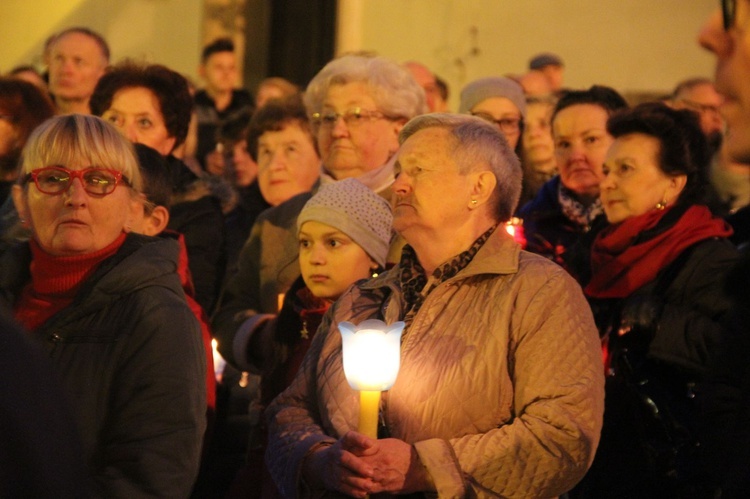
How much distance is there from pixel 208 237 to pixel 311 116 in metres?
0.69

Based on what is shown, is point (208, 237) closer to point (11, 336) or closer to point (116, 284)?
point (116, 284)

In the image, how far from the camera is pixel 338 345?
384cm

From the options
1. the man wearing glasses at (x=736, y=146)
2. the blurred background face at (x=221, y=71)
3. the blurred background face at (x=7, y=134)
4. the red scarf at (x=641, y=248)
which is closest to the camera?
the man wearing glasses at (x=736, y=146)

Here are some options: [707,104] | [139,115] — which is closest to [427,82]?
[707,104]

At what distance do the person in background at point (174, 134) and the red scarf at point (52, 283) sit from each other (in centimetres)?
141

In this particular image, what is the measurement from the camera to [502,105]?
6.36 meters

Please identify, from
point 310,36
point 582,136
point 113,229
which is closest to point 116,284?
point 113,229

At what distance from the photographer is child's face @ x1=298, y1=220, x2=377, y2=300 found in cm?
456

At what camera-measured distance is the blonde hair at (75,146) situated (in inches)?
156

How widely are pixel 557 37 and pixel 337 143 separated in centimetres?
672

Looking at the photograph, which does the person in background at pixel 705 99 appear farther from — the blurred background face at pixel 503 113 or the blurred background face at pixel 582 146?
the blurred background face at pixel 582 146

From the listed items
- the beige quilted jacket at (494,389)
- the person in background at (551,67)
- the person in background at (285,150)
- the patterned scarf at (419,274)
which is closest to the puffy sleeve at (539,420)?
the beige quilted jacket at (494,389)

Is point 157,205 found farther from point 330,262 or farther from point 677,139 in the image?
point 677,139

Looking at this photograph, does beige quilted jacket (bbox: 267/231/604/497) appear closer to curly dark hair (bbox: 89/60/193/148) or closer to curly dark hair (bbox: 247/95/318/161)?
curly dark hair (bbox: 89/60/193/148)
